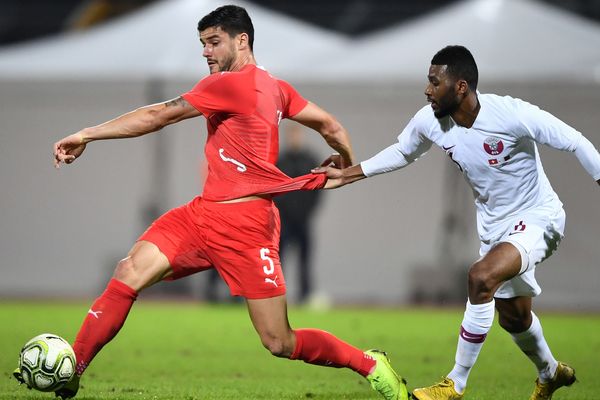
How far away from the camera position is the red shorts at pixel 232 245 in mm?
6500

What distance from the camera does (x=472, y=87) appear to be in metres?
6.79

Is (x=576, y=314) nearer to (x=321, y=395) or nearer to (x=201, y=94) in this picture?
(x=321, y=395)

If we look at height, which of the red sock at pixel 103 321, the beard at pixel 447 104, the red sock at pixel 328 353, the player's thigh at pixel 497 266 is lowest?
the red sock at pixel 328 353

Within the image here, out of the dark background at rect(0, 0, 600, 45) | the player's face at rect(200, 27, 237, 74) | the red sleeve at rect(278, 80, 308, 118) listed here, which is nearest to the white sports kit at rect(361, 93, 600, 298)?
the red sleeve at rect(278, 80, 308, 118)

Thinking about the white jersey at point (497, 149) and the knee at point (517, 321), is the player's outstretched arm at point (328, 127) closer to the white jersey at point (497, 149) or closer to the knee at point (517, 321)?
the white jersey at point (497, 149)

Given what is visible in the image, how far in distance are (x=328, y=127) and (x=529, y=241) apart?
1517 mm

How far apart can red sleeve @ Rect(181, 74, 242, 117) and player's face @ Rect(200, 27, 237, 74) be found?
0.22 m

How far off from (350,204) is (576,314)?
3.52 m

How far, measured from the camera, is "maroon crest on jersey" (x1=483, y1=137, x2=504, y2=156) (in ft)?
22.0

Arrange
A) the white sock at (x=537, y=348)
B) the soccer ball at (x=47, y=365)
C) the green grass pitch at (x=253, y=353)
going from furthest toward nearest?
the green grass pitch at (x=253, y=353) → the white sock at (x=537, y=348) → the soccer ball at (x=47, y=365)

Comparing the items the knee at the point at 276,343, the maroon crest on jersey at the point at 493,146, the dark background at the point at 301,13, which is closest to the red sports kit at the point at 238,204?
the knee at the point at 276,343

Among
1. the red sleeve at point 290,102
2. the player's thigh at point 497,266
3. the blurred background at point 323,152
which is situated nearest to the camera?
the player's thigh at point 497,266

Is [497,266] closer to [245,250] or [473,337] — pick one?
[473,337]

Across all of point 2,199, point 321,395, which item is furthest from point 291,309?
point 321,395
